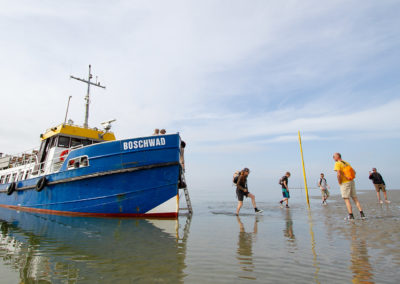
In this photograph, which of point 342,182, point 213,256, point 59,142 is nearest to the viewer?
point 213,256

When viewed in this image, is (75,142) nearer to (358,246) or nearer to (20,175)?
(20,175)

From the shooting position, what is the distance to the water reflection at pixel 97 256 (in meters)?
2.89

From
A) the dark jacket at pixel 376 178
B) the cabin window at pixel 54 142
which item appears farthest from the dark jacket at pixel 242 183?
the cabin window at pixel 54 142

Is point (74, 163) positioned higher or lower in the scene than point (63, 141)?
lower

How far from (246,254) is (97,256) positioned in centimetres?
226

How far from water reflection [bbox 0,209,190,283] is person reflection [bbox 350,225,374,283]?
1946 mm

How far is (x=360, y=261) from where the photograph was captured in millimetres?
3100

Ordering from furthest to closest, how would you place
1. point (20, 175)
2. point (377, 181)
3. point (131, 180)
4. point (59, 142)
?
point (20, 175)
point (59, 142)
point (377, 181)
point (131, 180)

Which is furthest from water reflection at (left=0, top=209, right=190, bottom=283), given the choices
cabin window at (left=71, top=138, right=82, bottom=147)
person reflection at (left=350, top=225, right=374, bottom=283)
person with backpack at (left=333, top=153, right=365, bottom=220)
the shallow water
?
cabin window at (left=71, top=138, right=82, bottom=147)

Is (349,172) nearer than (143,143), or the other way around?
(349,172)

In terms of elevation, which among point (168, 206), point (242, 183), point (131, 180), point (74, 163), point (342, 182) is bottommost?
point (168, 206)

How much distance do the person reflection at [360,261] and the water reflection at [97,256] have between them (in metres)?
1.95

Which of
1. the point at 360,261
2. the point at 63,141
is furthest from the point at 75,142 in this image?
the point at 360,261

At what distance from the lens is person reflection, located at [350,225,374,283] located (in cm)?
259
